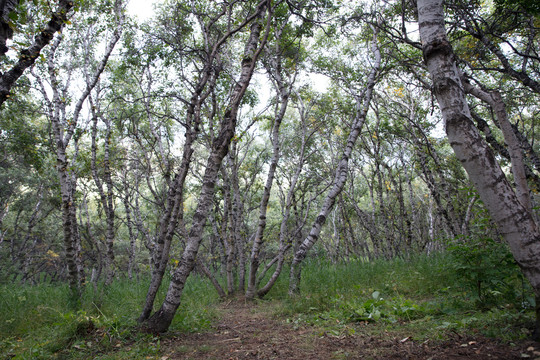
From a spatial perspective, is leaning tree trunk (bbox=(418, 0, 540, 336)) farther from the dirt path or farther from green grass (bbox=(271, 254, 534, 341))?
green grass (bbox=(271, 254, 534, 341))

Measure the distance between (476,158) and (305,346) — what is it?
9.13ft

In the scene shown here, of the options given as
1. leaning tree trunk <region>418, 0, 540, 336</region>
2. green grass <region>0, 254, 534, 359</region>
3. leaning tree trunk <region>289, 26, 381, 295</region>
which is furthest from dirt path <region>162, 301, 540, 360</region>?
leaning tree trunk <region>289, 26, 381, 295</region>

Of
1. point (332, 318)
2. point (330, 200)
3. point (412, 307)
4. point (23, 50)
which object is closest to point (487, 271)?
point (412, 307)

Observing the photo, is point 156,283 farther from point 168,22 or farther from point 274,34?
point 168,22

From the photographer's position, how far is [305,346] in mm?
3361

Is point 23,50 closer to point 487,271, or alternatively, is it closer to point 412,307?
point 412,307

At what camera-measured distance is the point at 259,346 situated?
369cm

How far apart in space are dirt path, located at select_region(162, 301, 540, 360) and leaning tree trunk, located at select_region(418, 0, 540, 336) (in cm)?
71

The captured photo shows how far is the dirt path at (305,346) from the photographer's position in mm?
2365

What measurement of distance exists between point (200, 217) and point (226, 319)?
294cm

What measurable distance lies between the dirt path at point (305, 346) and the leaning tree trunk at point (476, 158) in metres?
0.71

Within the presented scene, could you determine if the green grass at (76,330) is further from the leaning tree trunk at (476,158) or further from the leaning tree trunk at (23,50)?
the leaning tree trunk at (476,158)

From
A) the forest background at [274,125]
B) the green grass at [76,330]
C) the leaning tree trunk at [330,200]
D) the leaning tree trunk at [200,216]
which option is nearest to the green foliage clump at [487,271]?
the forest background at [274,125]

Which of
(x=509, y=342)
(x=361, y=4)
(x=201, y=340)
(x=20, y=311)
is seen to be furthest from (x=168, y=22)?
(x=509, y=342)
